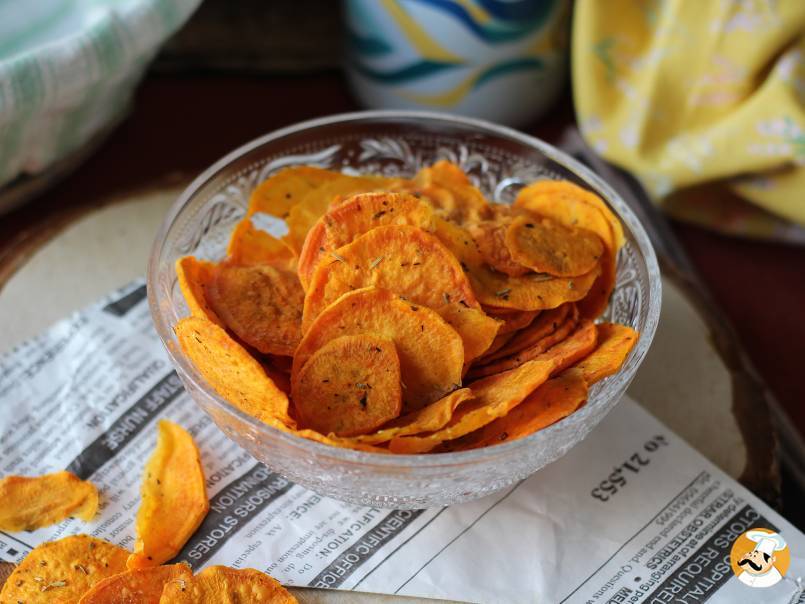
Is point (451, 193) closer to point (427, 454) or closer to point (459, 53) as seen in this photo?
point (427, 454)

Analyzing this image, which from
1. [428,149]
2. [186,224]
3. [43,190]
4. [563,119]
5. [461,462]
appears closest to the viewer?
[461,462]

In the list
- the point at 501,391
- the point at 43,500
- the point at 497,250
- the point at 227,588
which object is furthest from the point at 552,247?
the point at 43,500

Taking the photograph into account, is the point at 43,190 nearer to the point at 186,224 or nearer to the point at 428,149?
the point at 186,224

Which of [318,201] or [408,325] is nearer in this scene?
[408,325]

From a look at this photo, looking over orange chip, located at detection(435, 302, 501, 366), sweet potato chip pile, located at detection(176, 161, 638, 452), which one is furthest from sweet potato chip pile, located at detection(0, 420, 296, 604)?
orange chip, located at detection(435, 302, 501, 366)

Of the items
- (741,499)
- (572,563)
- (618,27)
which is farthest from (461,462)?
(618,27)

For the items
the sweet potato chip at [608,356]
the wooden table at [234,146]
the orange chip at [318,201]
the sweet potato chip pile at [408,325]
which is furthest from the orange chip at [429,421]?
the wooden table at [234,146]
